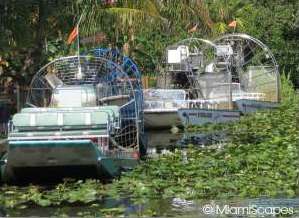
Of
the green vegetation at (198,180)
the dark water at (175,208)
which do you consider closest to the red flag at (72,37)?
the green vegetation at (198,180)

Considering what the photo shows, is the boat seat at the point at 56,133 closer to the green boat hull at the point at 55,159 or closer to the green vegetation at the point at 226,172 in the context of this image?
the green boat hull at the point at 55,159

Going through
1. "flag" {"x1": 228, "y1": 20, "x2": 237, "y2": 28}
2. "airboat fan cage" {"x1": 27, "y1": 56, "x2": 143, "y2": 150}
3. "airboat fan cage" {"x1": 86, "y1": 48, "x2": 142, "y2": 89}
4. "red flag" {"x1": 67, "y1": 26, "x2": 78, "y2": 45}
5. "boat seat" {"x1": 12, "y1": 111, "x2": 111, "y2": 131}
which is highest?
"flag" {"x1": 228, "y1": 20, "x2": 237, "y2": 28}

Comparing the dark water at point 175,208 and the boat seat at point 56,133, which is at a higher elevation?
the boat seat at point 56,133

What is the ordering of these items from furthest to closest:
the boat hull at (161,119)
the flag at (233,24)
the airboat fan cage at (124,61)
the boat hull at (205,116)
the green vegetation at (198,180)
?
the flag at (233,24) → the boat hull at (161,119) → the boat hull at (205,116) → the airboat fan cage at (124,61) → the green vegetation at (198,180)

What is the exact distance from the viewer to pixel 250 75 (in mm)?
27469

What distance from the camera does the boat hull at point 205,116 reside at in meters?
20.9

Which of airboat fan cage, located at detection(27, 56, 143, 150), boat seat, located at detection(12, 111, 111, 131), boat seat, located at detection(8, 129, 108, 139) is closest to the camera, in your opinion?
boat seat, located at detection(8, 129, 108, 139)

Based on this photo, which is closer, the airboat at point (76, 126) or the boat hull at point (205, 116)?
the airboat at point (76, 126)

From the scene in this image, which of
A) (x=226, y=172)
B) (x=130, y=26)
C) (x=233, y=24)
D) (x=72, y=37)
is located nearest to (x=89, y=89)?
(x=226, y=172)

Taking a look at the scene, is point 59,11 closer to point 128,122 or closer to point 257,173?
point 128,122

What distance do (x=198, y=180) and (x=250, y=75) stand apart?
56.8 ft

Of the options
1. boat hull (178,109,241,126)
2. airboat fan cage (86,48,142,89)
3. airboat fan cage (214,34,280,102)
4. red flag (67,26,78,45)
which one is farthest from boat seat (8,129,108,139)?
airboat fan cage (214,34,280,102)

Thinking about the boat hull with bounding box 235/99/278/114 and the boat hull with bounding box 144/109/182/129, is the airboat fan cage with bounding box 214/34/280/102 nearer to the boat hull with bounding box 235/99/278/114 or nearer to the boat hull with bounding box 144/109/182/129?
the boat hull with bounding box 235/99/278/114

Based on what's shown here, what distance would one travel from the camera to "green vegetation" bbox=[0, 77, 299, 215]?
31.4ft
